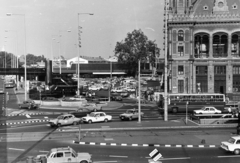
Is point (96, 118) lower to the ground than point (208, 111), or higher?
lower

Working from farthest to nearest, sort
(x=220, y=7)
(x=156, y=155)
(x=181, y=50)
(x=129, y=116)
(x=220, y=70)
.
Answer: (x=220, y=7)
(x=220, y=70)
(x=181, y=50)
(x=129, y=116)
(x=156, y=155)

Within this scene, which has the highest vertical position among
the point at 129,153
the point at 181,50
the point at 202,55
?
the point at 181,50

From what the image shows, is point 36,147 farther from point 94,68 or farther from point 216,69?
point 94,68

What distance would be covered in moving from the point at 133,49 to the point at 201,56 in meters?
32.1

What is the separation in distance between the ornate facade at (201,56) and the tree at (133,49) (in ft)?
95.9

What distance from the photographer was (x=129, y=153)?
25.6m

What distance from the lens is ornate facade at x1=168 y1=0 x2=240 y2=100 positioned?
73.8 m

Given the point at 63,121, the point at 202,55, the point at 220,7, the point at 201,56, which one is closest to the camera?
the point at 63,121

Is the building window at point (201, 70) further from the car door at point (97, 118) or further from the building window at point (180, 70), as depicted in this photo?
the car door at point (97, 118)

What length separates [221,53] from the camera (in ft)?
253

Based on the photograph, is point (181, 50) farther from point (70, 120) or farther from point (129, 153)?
point (129, 153)

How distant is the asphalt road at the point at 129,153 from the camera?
2362 cm

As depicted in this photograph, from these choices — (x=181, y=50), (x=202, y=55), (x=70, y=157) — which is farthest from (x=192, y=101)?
(x=70, y=157)

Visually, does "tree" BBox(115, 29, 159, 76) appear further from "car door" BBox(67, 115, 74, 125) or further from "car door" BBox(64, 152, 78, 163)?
"car door" BBox(64, 152, 78, 163)
